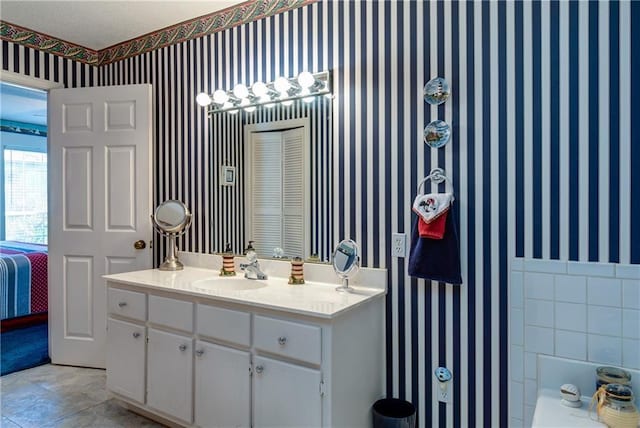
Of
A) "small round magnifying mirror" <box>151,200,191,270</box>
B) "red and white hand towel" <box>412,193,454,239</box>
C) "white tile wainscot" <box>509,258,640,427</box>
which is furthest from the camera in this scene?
"small round magnifying mirror" <box>151,200,191,270</box>

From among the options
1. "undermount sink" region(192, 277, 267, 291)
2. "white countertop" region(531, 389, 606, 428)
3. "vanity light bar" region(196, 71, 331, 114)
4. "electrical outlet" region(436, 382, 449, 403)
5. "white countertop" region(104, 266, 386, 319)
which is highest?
"vanity light bar" region(196, 71, 331, 114)

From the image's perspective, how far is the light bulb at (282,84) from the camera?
2334 mm

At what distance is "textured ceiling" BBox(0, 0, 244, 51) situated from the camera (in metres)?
2.60

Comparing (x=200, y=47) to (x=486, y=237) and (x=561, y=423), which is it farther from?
(x=561, y=423)

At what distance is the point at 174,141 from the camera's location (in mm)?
3035

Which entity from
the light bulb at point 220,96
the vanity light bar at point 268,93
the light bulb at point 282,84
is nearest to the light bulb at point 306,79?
the vanity light bar at point 268,93

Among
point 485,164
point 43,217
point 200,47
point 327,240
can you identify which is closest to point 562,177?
point 485,164

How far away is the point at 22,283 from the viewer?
4180 mm

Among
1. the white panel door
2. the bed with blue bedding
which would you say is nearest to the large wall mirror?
the white panel door

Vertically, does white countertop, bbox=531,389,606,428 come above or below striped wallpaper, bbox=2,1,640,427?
below

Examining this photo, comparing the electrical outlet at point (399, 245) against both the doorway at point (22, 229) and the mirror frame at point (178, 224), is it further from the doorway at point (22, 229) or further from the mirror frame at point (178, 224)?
the doorway at point (22, 229)

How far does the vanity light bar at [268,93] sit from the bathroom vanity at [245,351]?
3.58ft

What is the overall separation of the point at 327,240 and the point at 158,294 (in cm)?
99

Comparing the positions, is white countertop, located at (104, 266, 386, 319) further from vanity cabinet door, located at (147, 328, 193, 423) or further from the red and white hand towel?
the red and white hand towel
